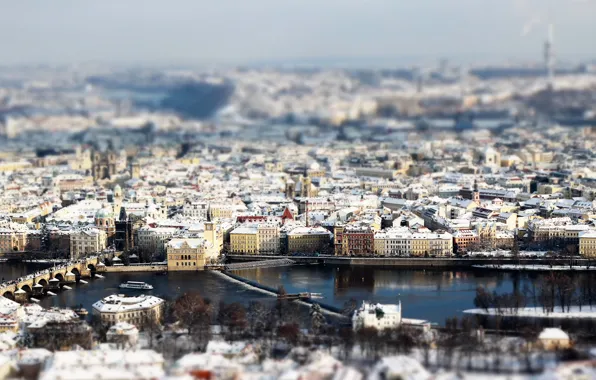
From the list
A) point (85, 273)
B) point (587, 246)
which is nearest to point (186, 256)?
point (85, 273)

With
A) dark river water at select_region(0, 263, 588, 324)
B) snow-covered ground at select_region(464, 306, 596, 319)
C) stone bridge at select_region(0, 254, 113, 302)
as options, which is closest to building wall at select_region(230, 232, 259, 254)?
dark river water at select_region(0, 263, 588, 324)

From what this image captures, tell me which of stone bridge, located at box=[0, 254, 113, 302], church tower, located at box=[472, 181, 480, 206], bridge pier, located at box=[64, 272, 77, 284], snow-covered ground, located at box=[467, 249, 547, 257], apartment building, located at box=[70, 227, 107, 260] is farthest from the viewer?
church tower, located at box=[472, 181, 480, 206]

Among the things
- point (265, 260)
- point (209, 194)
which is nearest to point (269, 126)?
point (209, 194)

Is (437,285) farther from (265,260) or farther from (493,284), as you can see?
(265,260)

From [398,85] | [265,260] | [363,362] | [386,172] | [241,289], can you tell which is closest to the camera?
[363,362]

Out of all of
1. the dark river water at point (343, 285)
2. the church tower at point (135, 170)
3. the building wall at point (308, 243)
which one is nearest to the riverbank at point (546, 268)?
the dark river water at point (343, 285)

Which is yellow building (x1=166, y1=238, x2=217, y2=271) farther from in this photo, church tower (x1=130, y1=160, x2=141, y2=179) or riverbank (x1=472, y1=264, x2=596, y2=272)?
church tower (x1=130, y1=160, x2=141, y2=179)
